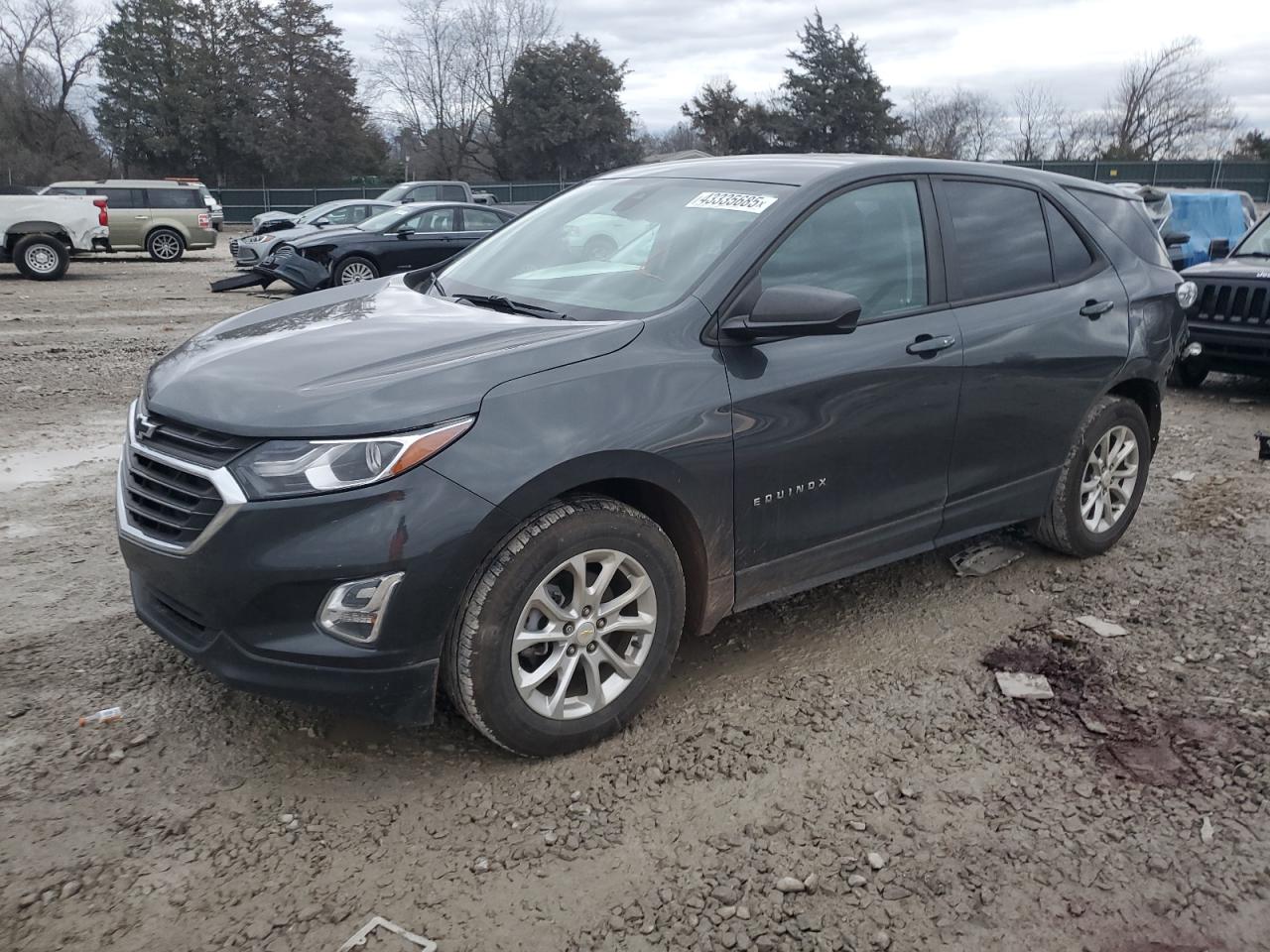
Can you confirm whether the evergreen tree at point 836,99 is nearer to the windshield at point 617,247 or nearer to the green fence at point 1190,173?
the green fence at point 1190,173

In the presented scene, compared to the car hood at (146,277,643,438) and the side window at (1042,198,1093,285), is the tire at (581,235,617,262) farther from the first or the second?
the side window at (1042,198,1093,285)

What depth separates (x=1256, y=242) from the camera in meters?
9.58

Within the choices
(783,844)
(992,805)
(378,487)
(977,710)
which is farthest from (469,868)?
(977,710)

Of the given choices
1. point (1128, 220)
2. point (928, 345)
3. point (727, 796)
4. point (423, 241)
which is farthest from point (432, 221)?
point (727, 796)

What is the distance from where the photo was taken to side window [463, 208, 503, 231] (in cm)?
1670

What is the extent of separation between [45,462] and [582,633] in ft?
16.0

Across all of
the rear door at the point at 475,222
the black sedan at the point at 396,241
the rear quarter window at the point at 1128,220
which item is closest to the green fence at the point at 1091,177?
the rear door at the point at 475,222

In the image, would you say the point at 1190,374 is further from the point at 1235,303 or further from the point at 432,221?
the point at 432,221

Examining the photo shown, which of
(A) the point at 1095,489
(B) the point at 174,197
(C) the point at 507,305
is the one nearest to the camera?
(C) the point at 507,305

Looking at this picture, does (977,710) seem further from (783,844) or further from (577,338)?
(577,338)

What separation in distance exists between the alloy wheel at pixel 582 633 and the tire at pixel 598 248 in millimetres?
1309

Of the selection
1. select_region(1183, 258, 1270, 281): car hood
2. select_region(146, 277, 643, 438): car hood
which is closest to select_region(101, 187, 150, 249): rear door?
select_region(1183, 258, 1270, 281): car hood

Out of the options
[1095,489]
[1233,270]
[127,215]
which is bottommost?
Result: [1095,489]

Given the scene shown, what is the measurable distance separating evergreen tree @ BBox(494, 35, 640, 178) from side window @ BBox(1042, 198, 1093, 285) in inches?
1887
